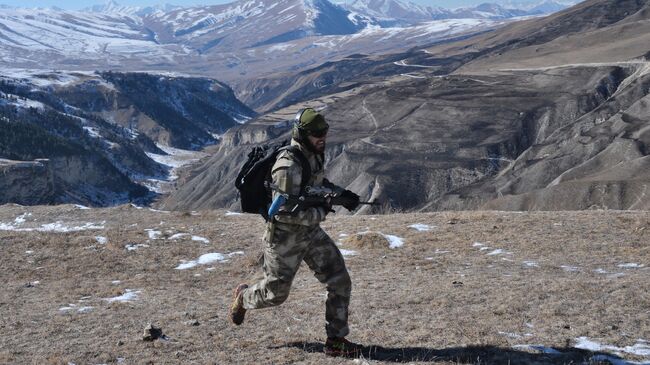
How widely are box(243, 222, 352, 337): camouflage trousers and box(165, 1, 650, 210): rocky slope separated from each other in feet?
106

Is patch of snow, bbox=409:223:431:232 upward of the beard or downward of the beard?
downward

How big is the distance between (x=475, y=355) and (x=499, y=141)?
245 feet

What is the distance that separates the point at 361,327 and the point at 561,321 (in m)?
2.74

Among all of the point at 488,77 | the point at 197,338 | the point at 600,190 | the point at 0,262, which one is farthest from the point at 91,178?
the point at 197,338

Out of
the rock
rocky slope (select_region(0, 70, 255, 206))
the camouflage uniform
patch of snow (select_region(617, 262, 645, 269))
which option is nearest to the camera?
the camouflage uniform

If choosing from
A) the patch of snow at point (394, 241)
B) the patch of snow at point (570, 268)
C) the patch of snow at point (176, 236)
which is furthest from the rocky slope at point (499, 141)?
the patch of snow at point (176, 236)

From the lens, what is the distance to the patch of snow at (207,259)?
15.3m

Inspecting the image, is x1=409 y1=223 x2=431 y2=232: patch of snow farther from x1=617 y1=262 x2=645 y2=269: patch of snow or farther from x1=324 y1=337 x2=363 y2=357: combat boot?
x1=324 y1=337 x2=363 y2=357: combat boot

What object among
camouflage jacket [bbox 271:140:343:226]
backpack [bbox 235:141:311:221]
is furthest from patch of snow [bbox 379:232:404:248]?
camouflage jacket [bbox 271:140:343:226]

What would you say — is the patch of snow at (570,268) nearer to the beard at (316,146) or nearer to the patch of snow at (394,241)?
the patch of snow at (394,241)

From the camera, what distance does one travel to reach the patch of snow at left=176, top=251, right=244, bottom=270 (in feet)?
50.2

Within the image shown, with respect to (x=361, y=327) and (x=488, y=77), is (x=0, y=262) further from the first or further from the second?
(x=488, y=77)

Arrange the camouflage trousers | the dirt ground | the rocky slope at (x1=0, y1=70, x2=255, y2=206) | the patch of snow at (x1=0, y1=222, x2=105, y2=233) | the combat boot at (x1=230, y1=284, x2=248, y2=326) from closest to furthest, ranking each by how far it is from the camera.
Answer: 1. the camouflage trousers
2. the dirt ground
3. the combat boot at (x1=230, y1=284, x2=248, y2=326)
4. the patch of snow at (x1=0, y1=222, x2=105, y2=233)
5. the rocky slope at (x1=0, y1=70, x2=255, y2=206)

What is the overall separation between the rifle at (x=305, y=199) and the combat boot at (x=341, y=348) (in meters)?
1.72
